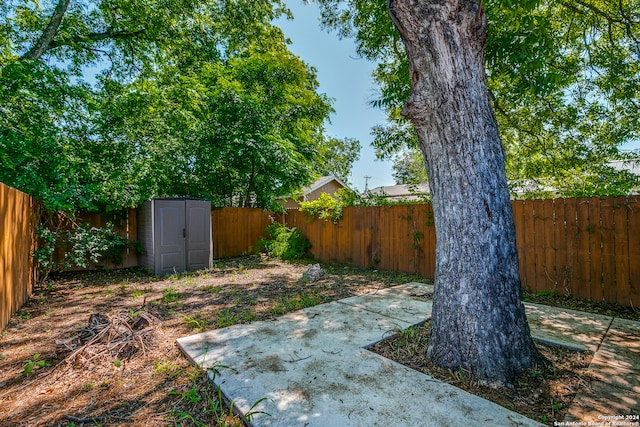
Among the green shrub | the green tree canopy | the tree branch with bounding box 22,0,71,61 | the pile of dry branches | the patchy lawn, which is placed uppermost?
the tree branch with bounding box 22,0,71,61

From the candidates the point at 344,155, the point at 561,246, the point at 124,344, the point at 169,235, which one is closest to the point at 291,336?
the point at 124,344

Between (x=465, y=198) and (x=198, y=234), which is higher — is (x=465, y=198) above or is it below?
above

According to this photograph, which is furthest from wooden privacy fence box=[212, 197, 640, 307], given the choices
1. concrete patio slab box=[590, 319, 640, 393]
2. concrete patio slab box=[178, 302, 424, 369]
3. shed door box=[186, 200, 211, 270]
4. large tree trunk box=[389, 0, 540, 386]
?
shed door box=[186, 200, 211, 270]

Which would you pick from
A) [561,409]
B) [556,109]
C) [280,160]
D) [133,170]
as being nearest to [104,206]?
[133,170]

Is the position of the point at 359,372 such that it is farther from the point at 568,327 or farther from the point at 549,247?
the point at 549,247

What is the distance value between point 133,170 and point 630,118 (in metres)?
9.88

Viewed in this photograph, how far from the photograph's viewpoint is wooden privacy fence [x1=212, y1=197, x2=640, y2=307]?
385 centimetres

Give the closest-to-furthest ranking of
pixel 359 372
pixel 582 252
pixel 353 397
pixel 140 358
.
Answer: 1. pixel 353 397
2. pixel 359 372
3. pixel 140 358
4. pixel 582 252

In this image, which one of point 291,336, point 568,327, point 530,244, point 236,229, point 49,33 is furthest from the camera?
point 236,229

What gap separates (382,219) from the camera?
6.65 m

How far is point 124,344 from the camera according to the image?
2.72 metres

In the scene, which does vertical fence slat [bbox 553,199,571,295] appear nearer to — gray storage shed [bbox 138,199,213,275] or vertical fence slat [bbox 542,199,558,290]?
vertical fence slat [bbox 542,199,558,290]

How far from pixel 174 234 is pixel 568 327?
6904 mm

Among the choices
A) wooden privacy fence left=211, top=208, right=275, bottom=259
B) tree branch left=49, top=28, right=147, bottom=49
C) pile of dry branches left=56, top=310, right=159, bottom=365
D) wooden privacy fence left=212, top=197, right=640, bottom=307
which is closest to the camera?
pile of dry branches left=56, top=310, right=159, bottom=365
